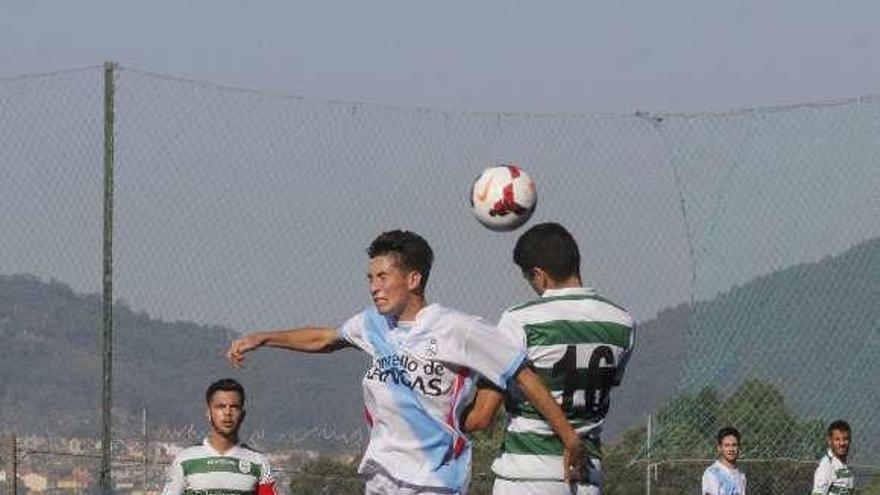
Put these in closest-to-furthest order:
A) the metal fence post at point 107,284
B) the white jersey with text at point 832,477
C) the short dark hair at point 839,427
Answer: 1. the metal fence post at point 107,284
2. the white jersey with text at point 832,477
3. the short dark hair at point 839,427

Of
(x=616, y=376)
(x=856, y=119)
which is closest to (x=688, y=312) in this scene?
(x=856, y=119)

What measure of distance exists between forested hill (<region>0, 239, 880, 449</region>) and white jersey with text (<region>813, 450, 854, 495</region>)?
63.9 inches

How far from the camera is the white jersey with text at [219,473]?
10.3 meters

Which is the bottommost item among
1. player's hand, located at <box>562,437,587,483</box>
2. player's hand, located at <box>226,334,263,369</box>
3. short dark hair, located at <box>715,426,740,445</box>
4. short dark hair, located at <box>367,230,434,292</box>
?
player's hand, located at <box>562,437,587,483</box>

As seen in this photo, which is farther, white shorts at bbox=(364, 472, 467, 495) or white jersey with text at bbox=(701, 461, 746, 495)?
white jersey with text at bbox=(701, 461, 746, 495)

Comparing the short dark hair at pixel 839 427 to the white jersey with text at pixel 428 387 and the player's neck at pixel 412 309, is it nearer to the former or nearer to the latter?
the white jersey with text at pixel 428 387

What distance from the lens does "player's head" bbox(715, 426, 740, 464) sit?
1697 cm

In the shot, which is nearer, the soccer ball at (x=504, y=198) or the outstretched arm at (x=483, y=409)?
the outstretched arm at (x=483, y=409)

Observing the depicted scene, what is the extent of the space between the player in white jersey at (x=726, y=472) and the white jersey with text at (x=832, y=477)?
675mm

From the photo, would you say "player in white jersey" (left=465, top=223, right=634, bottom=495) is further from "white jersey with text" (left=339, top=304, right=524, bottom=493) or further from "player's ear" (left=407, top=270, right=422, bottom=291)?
"player's ear" (left=407, top=270, right=422, bottom=291)

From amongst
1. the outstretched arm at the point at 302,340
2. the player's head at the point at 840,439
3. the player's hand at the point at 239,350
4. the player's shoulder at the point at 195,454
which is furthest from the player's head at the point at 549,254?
the player's head at the point at 840,439

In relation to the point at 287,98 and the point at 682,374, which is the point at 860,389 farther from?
the point at 287,98

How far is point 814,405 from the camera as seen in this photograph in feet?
60.7

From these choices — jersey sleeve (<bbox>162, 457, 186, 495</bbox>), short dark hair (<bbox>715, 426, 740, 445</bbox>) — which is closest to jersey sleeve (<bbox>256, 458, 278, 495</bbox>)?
jersey sleeve (<bbox>162, 457, 186, 495</bbox>)
